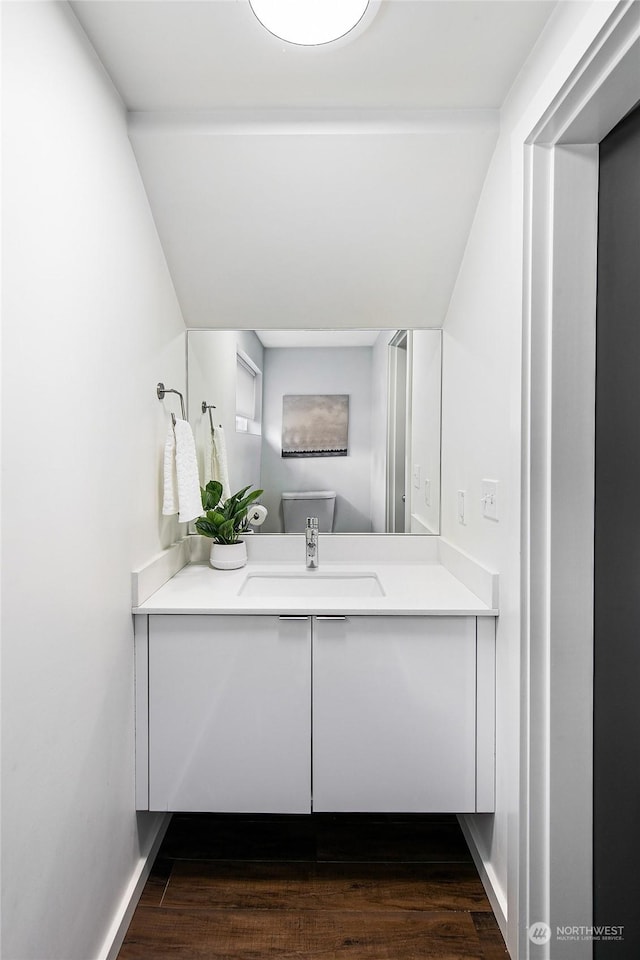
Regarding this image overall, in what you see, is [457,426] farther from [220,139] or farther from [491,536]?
[220,139]

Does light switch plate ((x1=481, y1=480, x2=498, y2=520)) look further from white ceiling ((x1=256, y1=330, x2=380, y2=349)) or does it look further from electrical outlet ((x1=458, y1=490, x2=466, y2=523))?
white ceiling ((x1=256, y1=330, x2=380, y2=349))

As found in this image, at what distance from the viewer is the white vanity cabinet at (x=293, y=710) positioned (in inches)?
59.9

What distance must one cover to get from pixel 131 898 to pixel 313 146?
82.6 inches

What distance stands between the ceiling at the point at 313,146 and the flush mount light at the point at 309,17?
0.11 ft

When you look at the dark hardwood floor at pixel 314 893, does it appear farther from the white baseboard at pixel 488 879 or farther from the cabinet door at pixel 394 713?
the cabinet door at pixel 394 713

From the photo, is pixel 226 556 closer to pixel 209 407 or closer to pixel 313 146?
pixel 209 407

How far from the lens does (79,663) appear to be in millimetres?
1183

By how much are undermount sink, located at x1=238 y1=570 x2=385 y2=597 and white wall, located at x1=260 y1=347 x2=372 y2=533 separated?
0.23m

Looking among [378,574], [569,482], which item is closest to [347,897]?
[378,574]

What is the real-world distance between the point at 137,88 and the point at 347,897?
7.33 ft

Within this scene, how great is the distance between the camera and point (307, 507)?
2170 mm

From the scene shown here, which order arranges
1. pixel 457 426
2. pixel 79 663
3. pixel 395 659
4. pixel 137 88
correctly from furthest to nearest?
pixel 457 426, pixel 395 659, pixel 137 88, pixel 79 663

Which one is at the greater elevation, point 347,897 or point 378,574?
point 378,574

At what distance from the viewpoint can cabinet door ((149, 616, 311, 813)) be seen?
1.53 metres
